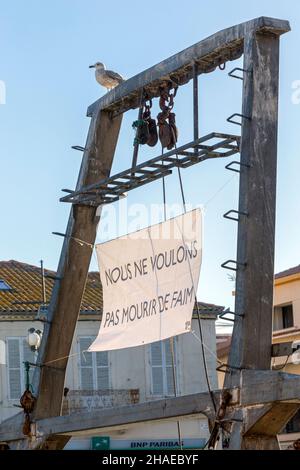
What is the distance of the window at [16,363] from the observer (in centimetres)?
3422

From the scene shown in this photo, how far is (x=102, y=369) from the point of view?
35.2 metres

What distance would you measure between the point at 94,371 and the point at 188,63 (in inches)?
866

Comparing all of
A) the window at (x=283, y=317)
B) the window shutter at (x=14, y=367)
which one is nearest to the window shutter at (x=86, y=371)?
the window shutter at (x=14, y=367)

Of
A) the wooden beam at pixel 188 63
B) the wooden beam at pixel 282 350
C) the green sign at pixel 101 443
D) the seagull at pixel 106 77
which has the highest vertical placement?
the seagull at pixel 106 77

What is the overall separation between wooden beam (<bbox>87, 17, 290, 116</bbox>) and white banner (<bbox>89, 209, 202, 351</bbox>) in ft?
5.32

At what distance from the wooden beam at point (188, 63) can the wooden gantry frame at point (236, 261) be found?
0.04 feet

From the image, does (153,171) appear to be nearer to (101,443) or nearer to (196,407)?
(196,407)

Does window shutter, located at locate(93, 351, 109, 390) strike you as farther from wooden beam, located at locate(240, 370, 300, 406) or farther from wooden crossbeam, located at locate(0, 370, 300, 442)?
wooden beam, located at locate(240, 370, 300, 406)

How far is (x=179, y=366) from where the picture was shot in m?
35.6

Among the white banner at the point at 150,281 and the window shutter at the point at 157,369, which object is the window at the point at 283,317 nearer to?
the window shutter at the point at 157,369

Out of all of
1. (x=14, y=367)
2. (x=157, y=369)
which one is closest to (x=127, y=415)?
(x=14, y=367)

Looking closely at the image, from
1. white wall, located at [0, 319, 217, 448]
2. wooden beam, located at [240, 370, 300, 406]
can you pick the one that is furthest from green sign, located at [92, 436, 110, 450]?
Answer: wooden beam, located at [240, 370, 300, 406]
